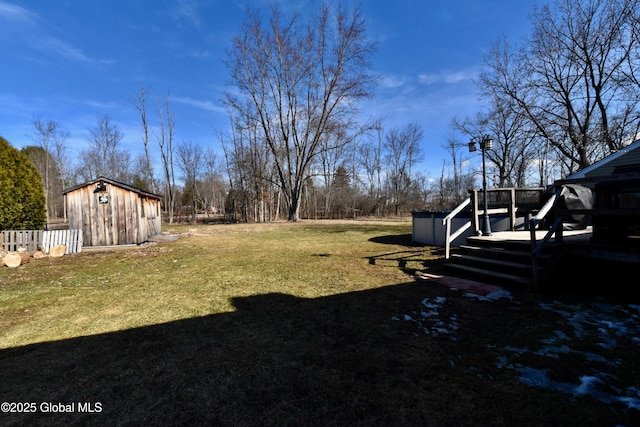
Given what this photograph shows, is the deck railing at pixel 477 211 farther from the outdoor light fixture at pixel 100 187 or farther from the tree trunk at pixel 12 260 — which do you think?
the outdoor light fixture at pixel 100 187

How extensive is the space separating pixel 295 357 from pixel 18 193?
40.5 ft

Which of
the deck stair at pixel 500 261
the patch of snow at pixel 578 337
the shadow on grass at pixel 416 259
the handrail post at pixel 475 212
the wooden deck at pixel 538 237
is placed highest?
the handrail post at pixel 475 212

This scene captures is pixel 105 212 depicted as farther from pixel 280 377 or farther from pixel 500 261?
pixel 500 261

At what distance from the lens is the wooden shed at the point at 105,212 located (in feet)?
33.4

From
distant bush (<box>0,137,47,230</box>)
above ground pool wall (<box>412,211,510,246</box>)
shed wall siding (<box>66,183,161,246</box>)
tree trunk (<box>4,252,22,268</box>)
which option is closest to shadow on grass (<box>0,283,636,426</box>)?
above ground pool wall (<box>412,211,510,246</box>)

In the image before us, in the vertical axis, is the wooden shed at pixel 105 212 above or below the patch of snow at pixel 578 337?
above

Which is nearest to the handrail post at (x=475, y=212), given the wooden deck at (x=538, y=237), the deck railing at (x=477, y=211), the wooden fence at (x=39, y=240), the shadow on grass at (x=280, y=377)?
the deck railing at (x=477, y=211)

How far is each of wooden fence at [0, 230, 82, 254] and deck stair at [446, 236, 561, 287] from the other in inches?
466

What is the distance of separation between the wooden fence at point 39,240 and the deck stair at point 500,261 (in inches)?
466

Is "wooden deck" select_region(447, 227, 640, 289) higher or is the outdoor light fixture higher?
the outdoor light fixture

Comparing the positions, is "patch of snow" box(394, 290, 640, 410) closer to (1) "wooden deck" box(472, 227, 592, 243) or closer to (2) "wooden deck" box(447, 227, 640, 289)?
(2) "wooden deck" box(447, 227, 640, 289)

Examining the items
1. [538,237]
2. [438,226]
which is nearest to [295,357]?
[538,237]

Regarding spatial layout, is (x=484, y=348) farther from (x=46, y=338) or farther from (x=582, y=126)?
(x=582, y=126)

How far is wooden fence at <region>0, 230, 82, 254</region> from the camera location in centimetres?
848
